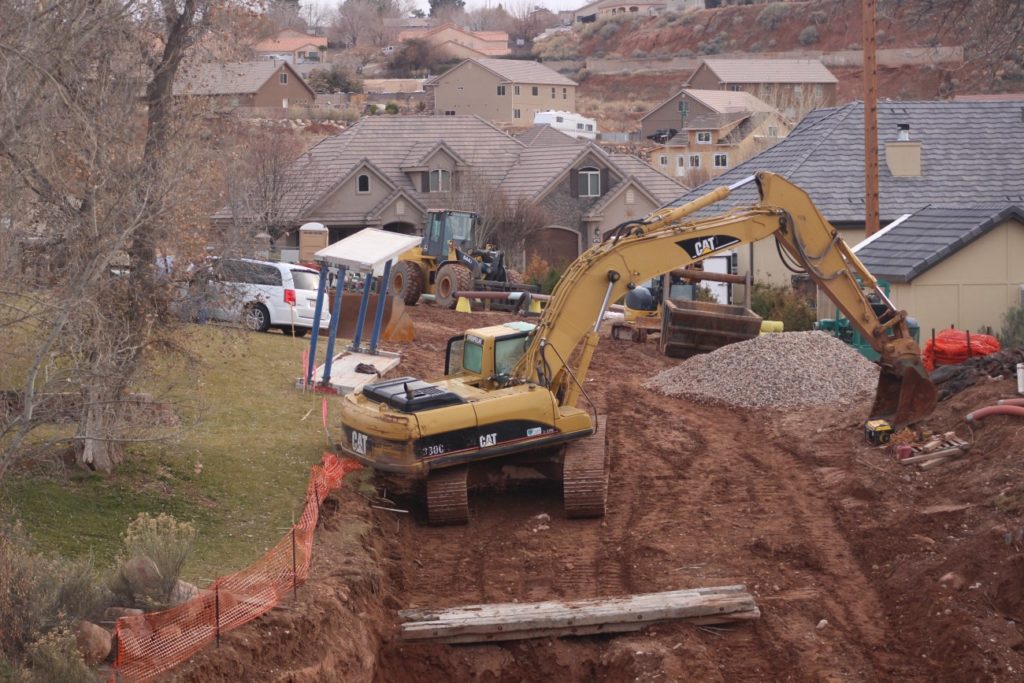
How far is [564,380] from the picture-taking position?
15.7m

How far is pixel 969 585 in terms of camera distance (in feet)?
39.3

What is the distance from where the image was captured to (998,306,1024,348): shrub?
910 inches

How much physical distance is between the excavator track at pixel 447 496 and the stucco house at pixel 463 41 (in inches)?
4181

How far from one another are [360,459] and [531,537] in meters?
2.19

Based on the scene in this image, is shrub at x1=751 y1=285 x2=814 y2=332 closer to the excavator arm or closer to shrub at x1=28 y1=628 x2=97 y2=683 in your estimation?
the excavator arm

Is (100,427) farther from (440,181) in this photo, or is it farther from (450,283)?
(440,181)

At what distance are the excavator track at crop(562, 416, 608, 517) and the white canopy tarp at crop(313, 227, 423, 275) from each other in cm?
547

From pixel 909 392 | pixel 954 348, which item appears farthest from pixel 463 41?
pixel 909 392

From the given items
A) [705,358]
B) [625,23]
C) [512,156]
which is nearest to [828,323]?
[705,358]

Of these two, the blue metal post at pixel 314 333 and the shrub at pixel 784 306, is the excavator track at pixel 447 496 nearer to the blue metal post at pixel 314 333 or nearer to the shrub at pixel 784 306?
the blue metal post at pixel 314 333

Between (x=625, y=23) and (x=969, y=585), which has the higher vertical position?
(x=625, y=23)

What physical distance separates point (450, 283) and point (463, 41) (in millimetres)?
99796

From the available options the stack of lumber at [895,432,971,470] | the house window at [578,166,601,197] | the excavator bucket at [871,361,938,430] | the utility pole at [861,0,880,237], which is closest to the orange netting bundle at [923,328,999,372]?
the excavator bucket at [871,361,938,430]

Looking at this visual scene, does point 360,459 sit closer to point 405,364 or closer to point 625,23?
point 405,364
